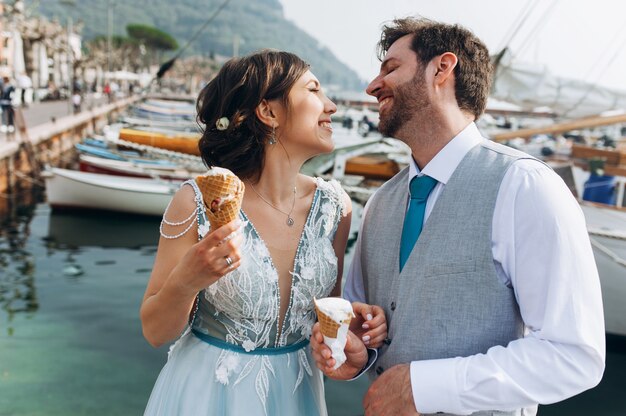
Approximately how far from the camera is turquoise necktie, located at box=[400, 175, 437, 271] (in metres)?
1.74

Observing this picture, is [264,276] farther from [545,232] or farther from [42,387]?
[42,387]

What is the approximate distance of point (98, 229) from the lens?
40.4 feet

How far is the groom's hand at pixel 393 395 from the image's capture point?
151cm

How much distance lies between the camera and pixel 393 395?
1531 mm

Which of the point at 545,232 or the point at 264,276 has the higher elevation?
the point at 545,232

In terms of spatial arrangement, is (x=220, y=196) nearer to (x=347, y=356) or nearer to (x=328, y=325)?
(x=328, y=325)

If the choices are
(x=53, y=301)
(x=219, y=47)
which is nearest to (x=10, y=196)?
(x=53, y=301)

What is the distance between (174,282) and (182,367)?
0.46 metres

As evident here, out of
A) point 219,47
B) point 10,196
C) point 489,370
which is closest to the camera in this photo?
point 489,370

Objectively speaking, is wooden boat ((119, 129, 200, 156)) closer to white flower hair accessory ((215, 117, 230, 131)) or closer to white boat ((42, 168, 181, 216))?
white boat ((42, 168, 181, 216))

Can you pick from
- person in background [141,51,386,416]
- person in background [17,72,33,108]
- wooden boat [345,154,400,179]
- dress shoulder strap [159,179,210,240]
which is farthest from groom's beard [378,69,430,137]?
person in background [17,72,33,108]

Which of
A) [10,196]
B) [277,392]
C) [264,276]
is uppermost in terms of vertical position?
[264,276]

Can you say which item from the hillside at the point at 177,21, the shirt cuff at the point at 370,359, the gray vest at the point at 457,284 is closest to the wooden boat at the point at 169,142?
the shirt cuff at the point at 370,359

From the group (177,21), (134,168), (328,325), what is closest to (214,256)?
(328,325)
